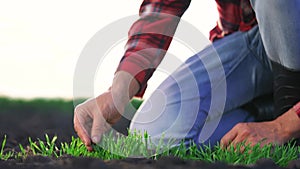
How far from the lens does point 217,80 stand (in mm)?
2885

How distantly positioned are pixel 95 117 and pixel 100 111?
0.04 m

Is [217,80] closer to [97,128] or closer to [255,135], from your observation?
[255,135]

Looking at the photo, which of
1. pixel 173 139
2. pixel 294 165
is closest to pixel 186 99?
pixel 173 139

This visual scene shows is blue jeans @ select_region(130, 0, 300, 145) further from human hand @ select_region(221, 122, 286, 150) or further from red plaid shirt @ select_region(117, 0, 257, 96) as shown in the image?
human hand @ select_region(221, 122, 286, 150)

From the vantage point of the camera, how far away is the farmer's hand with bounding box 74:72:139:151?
237 cm

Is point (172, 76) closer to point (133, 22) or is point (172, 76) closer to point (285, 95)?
point (133, 22)

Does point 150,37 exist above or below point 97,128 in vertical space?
above

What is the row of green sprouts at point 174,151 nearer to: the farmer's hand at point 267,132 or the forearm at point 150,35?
the farmer's hand at point 267,132

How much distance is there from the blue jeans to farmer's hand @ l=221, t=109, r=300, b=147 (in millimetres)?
379

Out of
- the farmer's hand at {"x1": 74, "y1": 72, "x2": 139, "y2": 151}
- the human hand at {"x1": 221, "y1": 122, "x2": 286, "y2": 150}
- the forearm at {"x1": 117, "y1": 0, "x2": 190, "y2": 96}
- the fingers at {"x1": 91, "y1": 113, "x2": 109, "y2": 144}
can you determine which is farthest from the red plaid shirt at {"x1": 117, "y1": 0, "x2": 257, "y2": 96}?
the human hand at {"x1": 221, "y1": 122, "x2": 286, "y2": 150}

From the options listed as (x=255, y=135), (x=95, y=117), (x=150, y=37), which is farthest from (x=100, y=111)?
(x=255, y=135)

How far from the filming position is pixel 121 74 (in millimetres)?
2537

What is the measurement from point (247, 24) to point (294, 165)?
129 centimetres

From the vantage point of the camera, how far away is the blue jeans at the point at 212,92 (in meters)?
2.80
